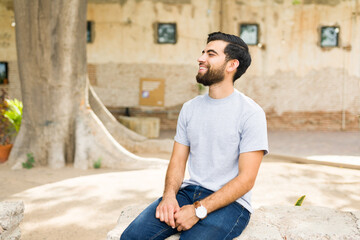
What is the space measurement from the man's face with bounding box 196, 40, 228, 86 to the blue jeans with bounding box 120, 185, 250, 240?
79 centimetres

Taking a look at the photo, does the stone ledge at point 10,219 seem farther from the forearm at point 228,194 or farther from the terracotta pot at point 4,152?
the terracotta pot at point 4,152

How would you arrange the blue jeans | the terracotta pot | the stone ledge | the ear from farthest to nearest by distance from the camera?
the terracotta pot → the stone ledge → the ear → the blue jeans

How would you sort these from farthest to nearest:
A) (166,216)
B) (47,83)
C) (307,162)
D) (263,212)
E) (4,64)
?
(4,64) → (307,162) → (47,83) → (263,212) → (166,216)

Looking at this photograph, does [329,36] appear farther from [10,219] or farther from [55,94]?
[10,219]

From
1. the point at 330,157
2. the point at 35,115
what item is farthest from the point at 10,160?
the point at 330,157

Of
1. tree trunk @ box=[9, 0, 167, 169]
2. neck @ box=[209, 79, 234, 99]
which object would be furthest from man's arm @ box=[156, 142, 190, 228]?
tree trunk @ box=[9, 0, 167, 169]

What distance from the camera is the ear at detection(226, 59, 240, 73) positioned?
251 centimetres

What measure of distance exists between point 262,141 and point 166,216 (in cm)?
79

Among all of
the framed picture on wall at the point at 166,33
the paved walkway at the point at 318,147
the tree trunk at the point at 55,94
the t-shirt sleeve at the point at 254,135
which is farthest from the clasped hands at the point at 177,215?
the framed picture on wall at the point at 166,33

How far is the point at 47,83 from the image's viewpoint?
21.7 ft

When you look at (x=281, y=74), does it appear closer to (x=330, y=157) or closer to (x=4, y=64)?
(x=330, y=157)

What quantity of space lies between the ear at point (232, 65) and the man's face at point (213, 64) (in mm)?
35

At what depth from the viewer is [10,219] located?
2953 mm

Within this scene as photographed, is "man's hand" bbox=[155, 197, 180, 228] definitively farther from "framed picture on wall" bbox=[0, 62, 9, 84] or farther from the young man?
"framed picture on wall" bbox=[0, 62, 9, 84]
